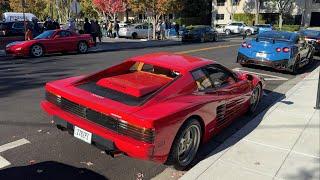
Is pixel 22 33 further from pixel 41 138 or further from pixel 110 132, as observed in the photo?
A: pixel 110 132

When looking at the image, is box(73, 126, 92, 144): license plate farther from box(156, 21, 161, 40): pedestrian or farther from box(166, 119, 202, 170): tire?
box(156, 21, 161, 40): pedestrian

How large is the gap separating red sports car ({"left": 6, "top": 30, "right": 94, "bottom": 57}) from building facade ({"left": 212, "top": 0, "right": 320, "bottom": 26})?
46088mm

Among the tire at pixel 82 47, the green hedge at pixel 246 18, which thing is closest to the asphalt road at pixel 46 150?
the tire at pixel 82 47

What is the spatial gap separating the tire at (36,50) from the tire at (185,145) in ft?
41.2

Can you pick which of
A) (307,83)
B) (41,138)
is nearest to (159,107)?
(41,138)

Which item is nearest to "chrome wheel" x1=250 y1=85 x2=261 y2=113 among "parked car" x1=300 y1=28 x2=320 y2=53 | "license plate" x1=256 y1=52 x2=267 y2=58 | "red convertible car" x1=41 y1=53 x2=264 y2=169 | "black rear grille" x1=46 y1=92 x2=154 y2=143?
"red convertible car" x1=41 y1=53 x2=264 y2=169

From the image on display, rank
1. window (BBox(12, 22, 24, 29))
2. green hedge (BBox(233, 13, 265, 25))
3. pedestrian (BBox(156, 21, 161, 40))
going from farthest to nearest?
green hedge (BBox(233, 13, 265, 25)) → pedestrian (BBox(156, 21, 161, 40)) → window (BBox(12, 22, 24, 29))

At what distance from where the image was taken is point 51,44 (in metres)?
16.6

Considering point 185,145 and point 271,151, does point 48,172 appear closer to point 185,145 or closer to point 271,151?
point 185,145

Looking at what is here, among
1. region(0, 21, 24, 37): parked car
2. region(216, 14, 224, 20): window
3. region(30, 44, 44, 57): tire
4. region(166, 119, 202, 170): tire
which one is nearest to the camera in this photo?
region(166, 119, 202, 170): tire

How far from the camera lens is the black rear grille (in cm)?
405

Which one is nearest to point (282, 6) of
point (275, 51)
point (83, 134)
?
point (275, 51)

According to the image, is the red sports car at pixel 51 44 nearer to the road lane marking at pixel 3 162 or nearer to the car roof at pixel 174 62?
the car roof at pixel 174 62

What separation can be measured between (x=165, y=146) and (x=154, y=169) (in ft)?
2.36
